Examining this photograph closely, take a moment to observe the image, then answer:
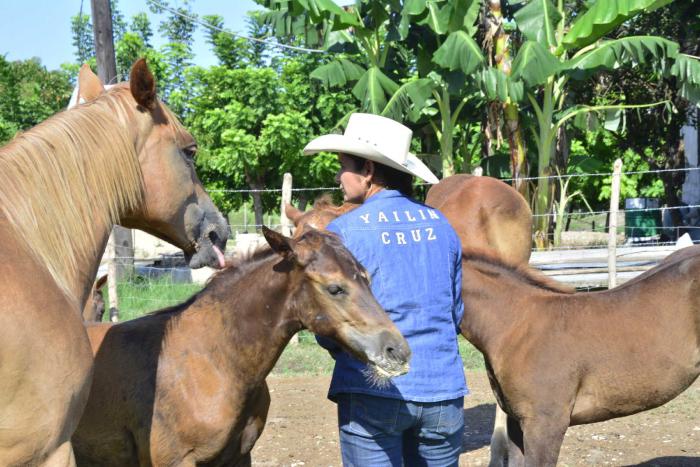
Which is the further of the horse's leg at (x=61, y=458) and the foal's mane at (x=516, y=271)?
the foal's mane at (x=516, y=271)

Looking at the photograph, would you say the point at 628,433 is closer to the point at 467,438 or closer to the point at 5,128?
the point at 467,438

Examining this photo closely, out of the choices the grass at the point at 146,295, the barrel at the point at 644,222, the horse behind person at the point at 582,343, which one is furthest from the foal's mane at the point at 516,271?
the barrel at the point at 644,222

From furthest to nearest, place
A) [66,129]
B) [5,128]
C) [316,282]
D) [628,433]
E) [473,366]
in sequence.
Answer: [5,128] < [473,366] < [628,433] < [316,282] < [66,129]

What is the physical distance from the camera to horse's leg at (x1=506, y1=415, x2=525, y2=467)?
16.5ft

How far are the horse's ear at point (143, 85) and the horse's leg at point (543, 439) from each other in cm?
285

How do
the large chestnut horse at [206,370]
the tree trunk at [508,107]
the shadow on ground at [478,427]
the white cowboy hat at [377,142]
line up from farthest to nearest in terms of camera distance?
the tree trunk at [508,107], the shadow on ground at [478,427], the large chestnut horse at [206,370], the white cowboy hat at [377,142]

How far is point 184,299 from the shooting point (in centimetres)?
962

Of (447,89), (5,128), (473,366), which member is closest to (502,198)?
(473,366)

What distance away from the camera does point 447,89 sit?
1280 centimetres

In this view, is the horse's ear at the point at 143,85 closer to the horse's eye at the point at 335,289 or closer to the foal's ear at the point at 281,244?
the foal's ear at the point at 281,244

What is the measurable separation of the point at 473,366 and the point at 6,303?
7.26 metres

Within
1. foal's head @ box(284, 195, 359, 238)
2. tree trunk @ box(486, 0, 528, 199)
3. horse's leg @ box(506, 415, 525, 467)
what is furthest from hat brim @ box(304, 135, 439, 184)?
tree trunk @ box(486, 0, 528, 199)

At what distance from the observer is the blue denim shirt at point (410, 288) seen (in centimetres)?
312

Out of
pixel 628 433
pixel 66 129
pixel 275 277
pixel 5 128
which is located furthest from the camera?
pixel 5 128
